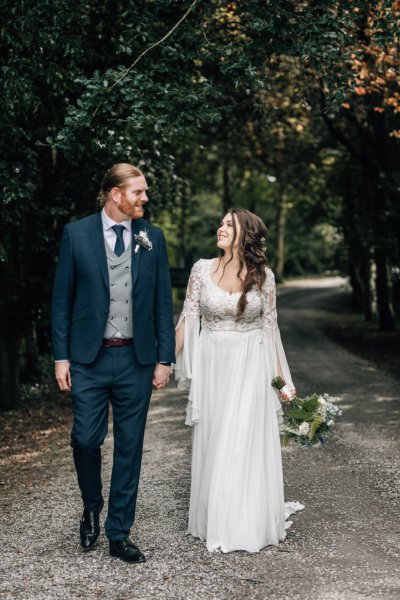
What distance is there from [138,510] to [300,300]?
29.8 metres

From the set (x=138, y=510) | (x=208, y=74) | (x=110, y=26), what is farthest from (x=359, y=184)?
(x=138, y=510)

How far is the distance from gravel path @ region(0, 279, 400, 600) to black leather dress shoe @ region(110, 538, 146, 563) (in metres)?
0.05

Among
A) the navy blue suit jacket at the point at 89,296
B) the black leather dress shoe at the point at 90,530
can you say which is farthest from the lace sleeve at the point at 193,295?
the black leather dress shoe at the point at 90,530

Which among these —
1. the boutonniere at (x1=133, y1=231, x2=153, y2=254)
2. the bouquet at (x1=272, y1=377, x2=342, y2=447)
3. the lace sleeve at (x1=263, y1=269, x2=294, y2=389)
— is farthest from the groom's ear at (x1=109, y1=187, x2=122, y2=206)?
the bouquet at (x1=272, y1=377, x2=342, y2=447)

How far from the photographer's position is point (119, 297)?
479 cm

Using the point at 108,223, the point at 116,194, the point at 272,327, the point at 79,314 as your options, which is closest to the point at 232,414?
the point at 272,327

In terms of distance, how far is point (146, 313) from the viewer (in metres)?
4.85

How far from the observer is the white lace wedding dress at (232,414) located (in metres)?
4.97

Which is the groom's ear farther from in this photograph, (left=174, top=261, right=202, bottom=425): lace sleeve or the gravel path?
the gravel path

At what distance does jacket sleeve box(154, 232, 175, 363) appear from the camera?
4.96m

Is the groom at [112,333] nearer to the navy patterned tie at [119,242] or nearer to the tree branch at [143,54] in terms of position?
the navy patterned tie at [119,242]

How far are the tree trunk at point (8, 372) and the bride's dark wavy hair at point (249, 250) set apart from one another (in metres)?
7.27

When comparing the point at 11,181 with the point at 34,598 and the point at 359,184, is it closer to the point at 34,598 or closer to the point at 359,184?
the point at 34,598

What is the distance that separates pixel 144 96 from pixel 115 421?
3478 mm
